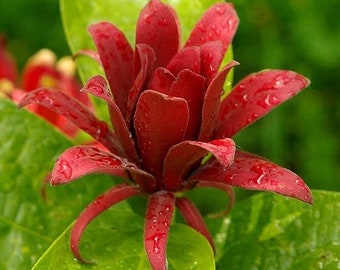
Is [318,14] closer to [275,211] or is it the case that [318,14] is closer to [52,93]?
[275,211]

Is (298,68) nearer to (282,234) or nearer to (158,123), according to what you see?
(282,234)

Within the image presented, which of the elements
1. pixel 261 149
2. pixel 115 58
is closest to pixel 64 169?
pixel 115 58

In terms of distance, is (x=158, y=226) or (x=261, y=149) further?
(x=261, y=149)

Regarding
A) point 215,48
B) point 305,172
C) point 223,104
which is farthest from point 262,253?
point 305,172

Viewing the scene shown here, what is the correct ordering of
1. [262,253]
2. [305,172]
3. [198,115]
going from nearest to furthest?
1. [198,115]
2. [262,253]
3. [305,172]

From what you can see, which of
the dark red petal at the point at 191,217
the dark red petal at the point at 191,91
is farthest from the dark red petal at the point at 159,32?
the dark red petal at the point at 191,217

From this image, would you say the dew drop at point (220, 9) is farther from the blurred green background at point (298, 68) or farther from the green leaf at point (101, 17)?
the blurred green background at point (298, 68)

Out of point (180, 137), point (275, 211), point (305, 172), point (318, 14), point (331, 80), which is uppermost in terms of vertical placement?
point (180, 137)
